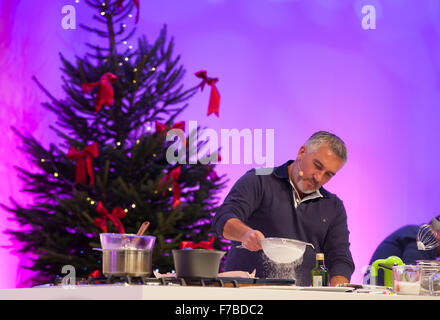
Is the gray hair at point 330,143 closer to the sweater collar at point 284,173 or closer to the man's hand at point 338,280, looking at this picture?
the sweater collar at point 284,173

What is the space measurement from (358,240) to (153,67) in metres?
2.18

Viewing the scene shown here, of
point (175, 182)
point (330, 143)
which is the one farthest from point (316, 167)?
point (175, 182)

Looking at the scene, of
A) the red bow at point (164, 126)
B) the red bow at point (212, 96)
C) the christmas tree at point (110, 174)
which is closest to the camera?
the christmas tree at point (110, 174)

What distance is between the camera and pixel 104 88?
416cm

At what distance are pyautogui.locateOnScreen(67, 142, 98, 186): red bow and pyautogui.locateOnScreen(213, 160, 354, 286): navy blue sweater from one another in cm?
137

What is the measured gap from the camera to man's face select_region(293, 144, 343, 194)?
3.03 meters

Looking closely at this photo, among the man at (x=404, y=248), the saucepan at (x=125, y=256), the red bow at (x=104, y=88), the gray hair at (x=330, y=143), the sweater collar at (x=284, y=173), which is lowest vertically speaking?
the man at (x=404, y=248)

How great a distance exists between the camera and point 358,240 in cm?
517

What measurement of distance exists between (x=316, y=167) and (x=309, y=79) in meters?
2.40

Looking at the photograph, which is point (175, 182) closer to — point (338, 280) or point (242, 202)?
point (242, 202)

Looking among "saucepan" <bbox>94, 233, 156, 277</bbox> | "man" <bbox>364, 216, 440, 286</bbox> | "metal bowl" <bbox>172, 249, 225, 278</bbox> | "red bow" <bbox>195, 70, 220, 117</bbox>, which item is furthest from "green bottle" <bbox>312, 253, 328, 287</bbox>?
"red bow" <bbox>195, 70, 220, 117</bbox>

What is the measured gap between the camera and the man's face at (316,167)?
303cm

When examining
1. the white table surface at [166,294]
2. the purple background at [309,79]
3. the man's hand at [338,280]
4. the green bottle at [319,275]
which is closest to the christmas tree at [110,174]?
the purple background at [309,79]

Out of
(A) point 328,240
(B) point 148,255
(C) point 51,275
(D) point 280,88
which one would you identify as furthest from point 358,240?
(B) point 148,255
